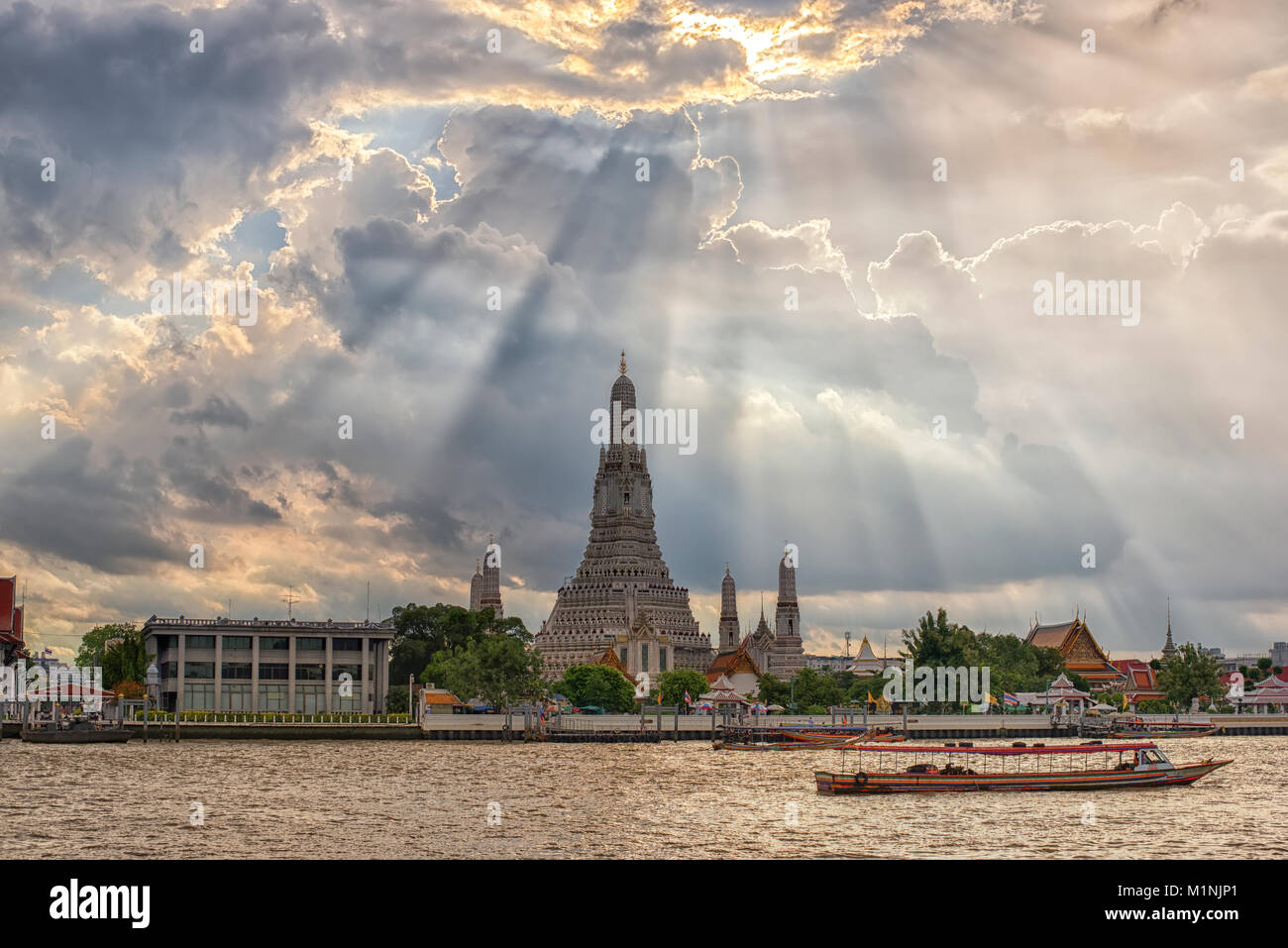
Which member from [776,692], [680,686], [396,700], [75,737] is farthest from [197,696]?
[776,692]

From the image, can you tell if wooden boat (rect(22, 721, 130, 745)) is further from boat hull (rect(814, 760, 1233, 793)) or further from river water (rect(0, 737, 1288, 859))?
boat hull (rect(814, 760, 1233, 793))

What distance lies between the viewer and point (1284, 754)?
122 m

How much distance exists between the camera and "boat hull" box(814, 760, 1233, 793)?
248 ft

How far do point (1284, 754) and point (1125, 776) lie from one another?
51.1 metres

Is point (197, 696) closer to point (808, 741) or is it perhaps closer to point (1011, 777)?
point (808, 741)

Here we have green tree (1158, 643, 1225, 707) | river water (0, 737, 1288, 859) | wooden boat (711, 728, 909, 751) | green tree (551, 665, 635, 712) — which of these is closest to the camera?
river water (0, 737, 1288, 859)

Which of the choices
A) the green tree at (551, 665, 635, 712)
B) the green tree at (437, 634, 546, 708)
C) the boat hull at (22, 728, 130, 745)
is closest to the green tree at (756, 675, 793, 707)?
the green tree at (551, 665, 635, 712)

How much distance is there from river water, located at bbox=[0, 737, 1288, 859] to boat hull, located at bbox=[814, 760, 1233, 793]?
903mm

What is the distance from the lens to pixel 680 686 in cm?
17925

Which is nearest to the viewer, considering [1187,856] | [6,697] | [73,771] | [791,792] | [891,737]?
[1187,856]

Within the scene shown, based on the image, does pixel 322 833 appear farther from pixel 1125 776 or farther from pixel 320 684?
pixel 320 684

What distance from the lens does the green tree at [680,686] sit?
587ft
